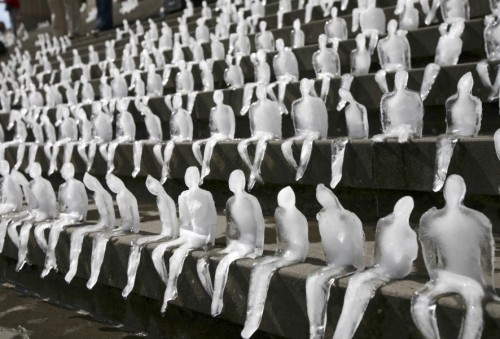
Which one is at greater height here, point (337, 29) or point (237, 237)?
point (337, 29)

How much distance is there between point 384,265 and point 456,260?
16 centimetres

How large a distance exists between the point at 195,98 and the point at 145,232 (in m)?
1.10

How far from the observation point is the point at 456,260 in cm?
116

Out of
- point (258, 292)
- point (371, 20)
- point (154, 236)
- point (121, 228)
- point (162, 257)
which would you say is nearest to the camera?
point (258, 292)

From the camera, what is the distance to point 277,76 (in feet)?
9.16

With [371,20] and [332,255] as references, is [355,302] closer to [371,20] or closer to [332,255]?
[332,255]

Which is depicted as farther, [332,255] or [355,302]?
[332,255]

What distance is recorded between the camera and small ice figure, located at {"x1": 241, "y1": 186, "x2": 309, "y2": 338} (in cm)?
142

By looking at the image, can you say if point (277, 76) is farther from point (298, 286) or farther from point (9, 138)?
→ point (9, 138)

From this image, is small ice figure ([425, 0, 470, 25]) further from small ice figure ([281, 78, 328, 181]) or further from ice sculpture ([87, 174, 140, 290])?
ice sculpture ([87, 174, 140, 290])

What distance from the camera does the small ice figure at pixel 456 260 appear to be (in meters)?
1.12

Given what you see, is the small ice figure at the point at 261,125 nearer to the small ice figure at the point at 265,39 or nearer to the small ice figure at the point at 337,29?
the small ice figure at the point at 337,29

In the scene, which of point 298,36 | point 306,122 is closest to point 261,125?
point 306,122

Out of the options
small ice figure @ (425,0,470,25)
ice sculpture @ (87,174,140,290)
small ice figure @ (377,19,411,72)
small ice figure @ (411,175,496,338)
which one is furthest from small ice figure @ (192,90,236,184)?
small ice figure @ (411,175,496,338)
